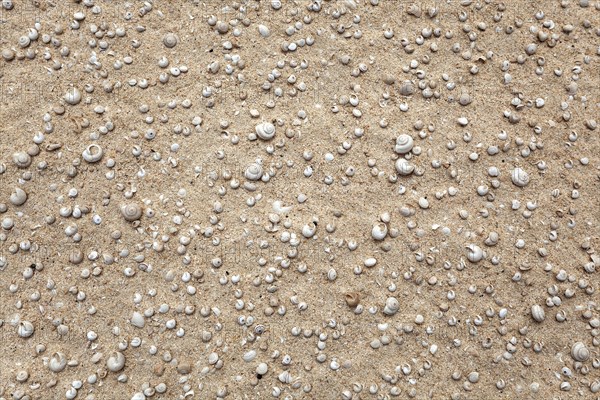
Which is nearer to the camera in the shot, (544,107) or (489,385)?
(489,385)

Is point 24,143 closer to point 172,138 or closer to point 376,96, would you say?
point 172,138

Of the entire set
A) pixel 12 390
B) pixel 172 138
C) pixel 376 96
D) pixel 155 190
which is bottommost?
pixel 12 390

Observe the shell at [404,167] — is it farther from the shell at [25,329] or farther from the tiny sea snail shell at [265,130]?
the shell at [25,329]

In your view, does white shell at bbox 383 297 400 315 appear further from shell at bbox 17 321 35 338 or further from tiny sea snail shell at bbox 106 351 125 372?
shell at bbox 17 321 35 338

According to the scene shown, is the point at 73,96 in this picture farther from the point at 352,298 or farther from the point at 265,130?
the point at 352,298

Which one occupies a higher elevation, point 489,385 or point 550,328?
point 550,328

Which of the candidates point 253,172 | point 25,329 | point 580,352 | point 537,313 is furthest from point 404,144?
point 25,329

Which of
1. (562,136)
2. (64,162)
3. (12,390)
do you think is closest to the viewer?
(12,390)

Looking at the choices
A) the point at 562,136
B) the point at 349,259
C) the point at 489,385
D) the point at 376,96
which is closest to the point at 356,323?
the point at 349,259
